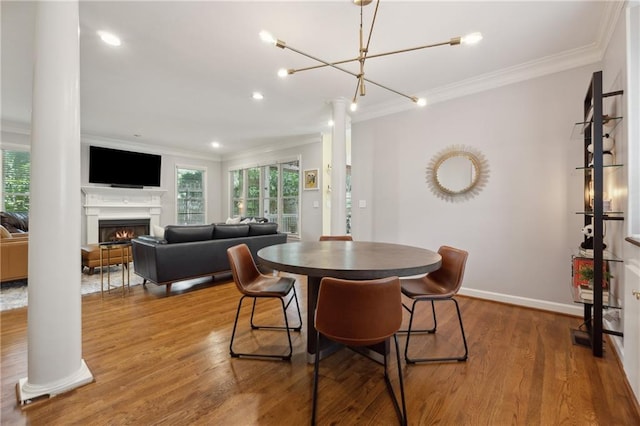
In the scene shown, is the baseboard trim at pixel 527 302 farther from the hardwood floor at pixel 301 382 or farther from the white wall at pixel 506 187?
the hardwood floor at pixel 301 382

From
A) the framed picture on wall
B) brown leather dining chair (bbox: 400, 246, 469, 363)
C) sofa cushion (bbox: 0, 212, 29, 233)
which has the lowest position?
brown leather dining chair (bbox: 400, 246, 469, 363)

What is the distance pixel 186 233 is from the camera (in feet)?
11.7

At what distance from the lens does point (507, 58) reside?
2.80 meters

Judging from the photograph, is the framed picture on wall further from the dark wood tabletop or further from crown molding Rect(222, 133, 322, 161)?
the dark wood tabletop

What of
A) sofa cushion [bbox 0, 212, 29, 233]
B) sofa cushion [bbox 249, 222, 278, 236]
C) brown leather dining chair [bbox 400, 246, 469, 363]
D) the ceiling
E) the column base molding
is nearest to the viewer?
the column base molding

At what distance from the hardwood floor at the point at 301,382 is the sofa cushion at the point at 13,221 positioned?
3.06 meters

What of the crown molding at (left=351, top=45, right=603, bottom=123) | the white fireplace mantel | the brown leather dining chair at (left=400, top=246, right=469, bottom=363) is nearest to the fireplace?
the white fireplace mantel

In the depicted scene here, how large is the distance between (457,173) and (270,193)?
450 cm

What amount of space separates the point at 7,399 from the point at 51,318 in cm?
49

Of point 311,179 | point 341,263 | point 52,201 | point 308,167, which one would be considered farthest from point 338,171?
point 52,201

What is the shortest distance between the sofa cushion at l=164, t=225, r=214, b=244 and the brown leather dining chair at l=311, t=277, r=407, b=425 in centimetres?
277

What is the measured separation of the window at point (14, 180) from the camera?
501cm

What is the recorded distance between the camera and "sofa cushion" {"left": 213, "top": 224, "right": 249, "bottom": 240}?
12.8ft

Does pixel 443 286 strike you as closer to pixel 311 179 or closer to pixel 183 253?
pixel 183 253
